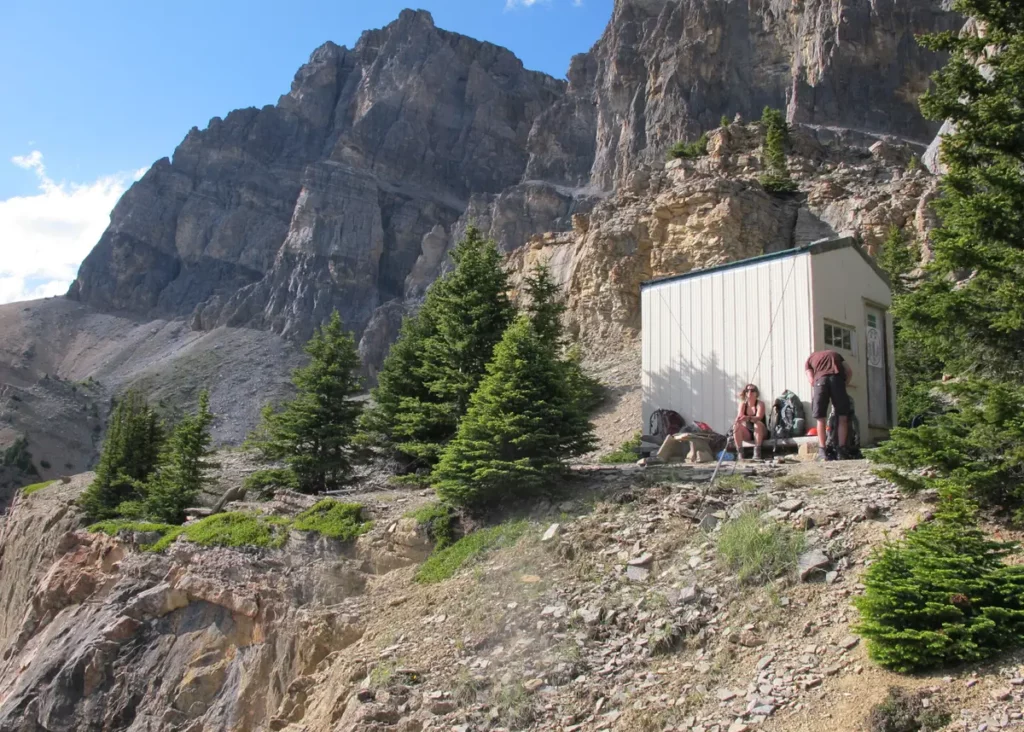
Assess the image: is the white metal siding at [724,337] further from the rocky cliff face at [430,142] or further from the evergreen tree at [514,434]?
the rocky cliff face at [430,142]

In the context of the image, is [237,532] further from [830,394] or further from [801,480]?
Answer: [830,394]

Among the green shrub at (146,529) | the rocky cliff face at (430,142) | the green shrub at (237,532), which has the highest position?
the rocky cliff face at (430,142)

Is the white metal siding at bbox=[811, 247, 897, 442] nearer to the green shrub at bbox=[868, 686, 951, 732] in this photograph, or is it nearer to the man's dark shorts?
the man's dark shorts

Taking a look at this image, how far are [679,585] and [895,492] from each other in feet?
9.26

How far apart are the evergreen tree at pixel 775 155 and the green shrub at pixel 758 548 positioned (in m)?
37.3

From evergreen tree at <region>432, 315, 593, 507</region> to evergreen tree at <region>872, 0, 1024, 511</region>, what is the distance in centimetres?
558

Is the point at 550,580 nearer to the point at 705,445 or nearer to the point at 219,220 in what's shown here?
the point at 705,445

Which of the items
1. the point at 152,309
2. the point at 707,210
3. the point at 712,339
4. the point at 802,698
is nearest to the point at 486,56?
the point at 152,309

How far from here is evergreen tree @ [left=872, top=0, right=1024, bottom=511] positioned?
7770 mm

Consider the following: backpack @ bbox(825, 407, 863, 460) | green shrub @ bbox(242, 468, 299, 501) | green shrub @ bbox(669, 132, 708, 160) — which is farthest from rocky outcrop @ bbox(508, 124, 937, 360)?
backpack @ bbox(825, 407, 863, 460)

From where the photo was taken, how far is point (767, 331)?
15195mm

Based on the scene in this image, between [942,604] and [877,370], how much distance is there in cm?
1094

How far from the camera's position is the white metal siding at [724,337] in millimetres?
14812

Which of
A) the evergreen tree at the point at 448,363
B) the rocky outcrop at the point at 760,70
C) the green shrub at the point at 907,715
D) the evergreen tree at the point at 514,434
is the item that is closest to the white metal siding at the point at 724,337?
the evergreen tree at the point at 514,434
